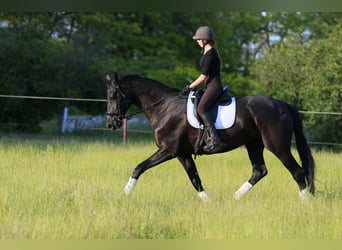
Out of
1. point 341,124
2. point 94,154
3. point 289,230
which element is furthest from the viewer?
point 341,124

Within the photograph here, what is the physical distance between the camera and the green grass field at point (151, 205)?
19.4 feet

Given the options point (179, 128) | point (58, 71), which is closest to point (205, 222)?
point (179, 128)

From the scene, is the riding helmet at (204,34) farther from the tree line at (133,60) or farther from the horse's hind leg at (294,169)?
the tree line at (133,60)

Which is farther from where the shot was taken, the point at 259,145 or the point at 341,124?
the point at 341,124

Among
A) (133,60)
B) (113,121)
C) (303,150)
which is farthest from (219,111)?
(133,60)

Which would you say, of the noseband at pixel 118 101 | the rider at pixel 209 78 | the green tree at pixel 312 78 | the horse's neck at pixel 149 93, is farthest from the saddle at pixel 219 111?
the green tree at pixel 312 78

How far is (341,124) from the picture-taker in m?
20.0

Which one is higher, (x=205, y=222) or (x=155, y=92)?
(x=155, y=92)

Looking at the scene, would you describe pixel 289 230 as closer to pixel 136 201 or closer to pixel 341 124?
pixel 136 201

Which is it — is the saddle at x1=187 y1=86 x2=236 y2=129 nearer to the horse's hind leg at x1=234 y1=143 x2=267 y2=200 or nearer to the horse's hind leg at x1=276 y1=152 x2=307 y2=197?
the horse's hind leg at x1=234 y1=143 x2=267 y2=200

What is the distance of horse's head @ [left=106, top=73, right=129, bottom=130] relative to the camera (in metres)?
8.18

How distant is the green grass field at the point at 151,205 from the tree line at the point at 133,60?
31.6 ft

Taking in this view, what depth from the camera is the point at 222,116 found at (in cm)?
784

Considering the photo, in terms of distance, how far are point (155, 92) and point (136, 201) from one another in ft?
5.29
